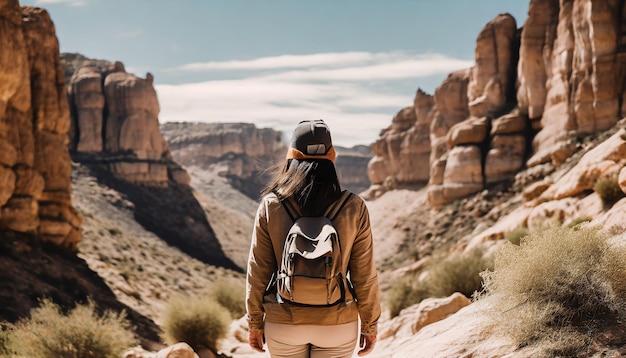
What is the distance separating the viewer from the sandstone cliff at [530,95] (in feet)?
80.1

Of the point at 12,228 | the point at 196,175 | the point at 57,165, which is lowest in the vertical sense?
the point at 196,175

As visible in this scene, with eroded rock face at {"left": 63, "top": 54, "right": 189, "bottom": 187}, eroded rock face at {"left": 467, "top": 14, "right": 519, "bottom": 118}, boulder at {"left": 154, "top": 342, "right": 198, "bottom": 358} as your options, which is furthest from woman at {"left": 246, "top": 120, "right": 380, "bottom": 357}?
eroded rock face at {"left": 63, "top": 54, "right": 189, "bottom": 187}

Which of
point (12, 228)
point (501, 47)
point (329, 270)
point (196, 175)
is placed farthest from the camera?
point (196, 175)

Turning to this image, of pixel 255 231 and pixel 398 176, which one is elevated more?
pixel 255 231

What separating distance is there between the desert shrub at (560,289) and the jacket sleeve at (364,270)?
4.72 ft

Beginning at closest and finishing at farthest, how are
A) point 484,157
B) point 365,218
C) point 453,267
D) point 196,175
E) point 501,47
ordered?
point 365,218 < point 453,267 < point 484,157 < point 501,47 < point 196,175

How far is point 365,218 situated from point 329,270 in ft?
1.63

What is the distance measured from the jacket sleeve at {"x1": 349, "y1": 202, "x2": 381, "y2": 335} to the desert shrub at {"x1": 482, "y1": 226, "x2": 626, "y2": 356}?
144 cm

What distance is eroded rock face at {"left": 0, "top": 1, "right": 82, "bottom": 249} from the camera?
1858 centimetres

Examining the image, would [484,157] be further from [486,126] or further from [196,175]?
[196,175]

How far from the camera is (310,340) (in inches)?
132

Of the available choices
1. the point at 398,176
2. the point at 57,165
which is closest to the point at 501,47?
the point at 398,176

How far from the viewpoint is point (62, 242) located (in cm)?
2178

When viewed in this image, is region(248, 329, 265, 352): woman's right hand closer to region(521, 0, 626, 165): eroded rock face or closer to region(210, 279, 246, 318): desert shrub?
region(210, 279, 246, 318): desert shrub
